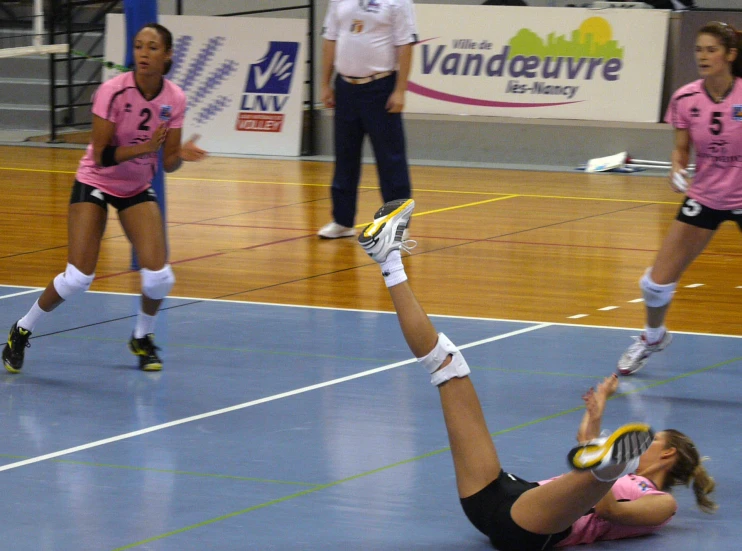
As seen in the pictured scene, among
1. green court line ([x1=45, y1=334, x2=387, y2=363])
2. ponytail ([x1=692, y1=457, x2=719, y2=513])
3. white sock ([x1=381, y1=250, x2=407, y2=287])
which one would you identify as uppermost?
white sock ([x1=381, y1=250, x2=407, y2=287])

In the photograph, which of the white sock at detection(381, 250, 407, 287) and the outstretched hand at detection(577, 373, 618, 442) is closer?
the outstretched hand at detection(577, 373, 618, 442)

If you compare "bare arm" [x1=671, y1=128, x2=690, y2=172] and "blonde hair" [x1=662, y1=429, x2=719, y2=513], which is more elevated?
"bare arm" [x1=671, y1=128, x2=690, y2=172]

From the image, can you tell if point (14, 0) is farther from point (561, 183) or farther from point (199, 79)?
point (561, 183)

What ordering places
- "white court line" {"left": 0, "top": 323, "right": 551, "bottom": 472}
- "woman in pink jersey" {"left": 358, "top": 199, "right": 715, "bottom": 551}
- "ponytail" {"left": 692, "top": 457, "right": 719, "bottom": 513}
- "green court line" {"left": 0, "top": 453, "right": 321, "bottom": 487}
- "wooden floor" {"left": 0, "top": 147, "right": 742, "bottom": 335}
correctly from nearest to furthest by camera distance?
"woman in pink jersey" {"left": 358, "top": 199, "right": 715, "bottom": 551} < "ponytail" {"left": 692, "top": 457, "right": 719, "bottom": 513} < "green court line" {"left": 0, "top": 453, "right": 321, "bottom": 487} < "white court line" {"left": 0, "top": 323, "right": 551, "bottom": 472} < "wooden floor" {"left": 0, "top": 147, "right": 742, "bottom": 335}

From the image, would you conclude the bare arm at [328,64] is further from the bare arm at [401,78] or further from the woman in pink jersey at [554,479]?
the woman in pink jersey at [554,479]

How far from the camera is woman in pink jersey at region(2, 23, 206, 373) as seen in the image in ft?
21.8

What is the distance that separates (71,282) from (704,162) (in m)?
3.15

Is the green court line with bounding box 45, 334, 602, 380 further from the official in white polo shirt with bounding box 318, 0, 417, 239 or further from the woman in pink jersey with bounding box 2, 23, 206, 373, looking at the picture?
the official in white polo shirt with bounding box 318, 0, 417, 239

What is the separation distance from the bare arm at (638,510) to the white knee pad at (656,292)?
2.24 meters

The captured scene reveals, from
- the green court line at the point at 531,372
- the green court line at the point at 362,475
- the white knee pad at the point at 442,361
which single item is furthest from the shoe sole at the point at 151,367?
the white knee pad at the point at 442,361

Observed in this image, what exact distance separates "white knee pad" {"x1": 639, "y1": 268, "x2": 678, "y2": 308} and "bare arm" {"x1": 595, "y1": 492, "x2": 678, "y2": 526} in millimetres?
2243

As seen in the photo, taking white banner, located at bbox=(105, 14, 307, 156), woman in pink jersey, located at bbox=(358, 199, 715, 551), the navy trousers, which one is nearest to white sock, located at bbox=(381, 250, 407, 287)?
woman in pink jersey, located at bbox=(358, 199, 715, 551)

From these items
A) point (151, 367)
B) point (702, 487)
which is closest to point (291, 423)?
point (151, 367)

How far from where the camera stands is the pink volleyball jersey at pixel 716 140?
21.2 feet
